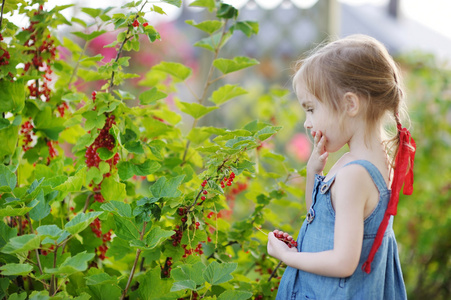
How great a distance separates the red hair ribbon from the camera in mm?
939

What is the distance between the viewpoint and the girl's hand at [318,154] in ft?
3.45

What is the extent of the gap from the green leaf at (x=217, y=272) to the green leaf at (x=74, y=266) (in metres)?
0.24

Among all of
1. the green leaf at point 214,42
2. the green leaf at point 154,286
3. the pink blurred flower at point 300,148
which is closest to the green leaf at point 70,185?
the green leaf at point 154,286

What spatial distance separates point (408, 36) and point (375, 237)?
356 inches

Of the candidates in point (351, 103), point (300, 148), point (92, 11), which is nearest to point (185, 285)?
point (351, 103)

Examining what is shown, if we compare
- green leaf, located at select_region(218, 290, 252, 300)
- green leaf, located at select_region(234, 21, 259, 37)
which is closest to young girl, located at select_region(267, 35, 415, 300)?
green leaf, located at select_region(218, 290, 252, 300)

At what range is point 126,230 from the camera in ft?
3.25

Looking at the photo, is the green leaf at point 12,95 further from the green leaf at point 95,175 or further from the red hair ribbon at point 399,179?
the red hair ribbon at point 399,179

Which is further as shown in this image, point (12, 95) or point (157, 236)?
point (12, 95)

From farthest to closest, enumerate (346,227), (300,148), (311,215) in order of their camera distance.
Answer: (300,148) < (311,215) < (346,227)

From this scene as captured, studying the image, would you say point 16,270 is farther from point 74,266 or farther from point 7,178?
point 7,178

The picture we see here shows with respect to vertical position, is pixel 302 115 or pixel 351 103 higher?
pixel 351 103

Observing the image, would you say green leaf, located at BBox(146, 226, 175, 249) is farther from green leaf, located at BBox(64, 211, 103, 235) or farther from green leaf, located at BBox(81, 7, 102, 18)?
green leaf, located at BBox(81, 7, 102, 18)

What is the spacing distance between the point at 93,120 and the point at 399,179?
70 centimetres
